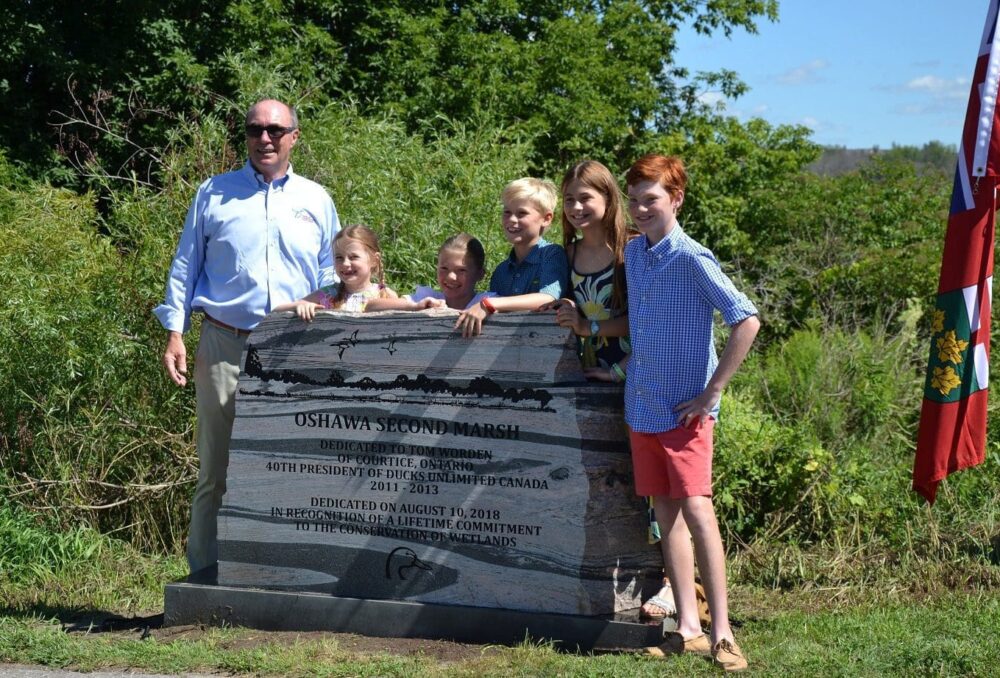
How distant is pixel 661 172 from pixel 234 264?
1.99 metres

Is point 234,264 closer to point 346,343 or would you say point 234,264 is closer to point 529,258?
point 346,343

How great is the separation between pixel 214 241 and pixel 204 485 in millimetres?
1141

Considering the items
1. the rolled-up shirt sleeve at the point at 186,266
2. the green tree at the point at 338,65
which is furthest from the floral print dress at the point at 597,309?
the green tree at the point at 338,65

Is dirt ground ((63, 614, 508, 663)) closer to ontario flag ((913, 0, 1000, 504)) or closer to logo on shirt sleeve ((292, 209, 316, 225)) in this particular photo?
logo on shirt sleeve ((292, 209, 316, 225))

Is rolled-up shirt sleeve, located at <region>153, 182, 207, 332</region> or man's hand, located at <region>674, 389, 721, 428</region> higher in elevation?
rolled-up shirt sleeve, located at <region>153, 182, 207, 332</region>

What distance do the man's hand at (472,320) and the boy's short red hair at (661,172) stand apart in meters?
0.80

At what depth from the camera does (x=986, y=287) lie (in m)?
5.25

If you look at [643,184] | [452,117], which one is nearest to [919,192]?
[452,117]

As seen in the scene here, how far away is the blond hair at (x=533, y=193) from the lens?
495cm

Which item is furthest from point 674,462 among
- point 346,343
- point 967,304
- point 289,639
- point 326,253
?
point 326,253

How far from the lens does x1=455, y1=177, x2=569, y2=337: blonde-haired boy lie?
16.1 feet

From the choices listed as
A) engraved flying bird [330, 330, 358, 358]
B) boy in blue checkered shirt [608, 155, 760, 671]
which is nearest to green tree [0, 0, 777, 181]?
engraved flying bird [330, 330, 358, 358]

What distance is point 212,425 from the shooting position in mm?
5547

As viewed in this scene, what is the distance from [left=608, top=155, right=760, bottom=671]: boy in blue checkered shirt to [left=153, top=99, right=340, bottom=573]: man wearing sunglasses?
1661 millimetres
